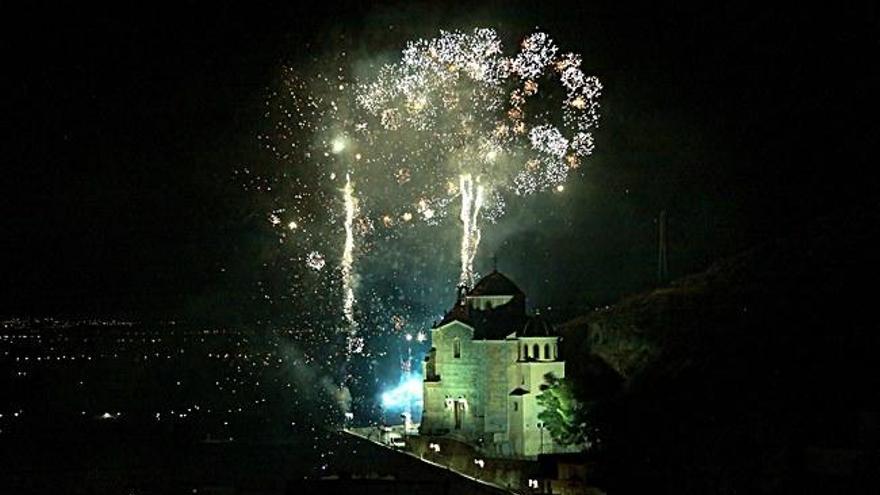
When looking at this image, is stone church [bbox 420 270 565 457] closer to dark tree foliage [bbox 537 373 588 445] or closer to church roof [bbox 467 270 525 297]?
church roof [bbox 467 270 525 297]

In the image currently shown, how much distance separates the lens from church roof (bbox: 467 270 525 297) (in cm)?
3425

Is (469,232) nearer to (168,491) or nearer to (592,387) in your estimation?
(592,387)

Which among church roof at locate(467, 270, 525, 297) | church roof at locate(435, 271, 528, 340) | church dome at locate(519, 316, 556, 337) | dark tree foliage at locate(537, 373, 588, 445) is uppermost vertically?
church roof at locate(467, 270, 525, 297)

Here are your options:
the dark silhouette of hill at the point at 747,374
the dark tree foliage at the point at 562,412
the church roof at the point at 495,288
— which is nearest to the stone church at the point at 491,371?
the church roof at the point at 495,288

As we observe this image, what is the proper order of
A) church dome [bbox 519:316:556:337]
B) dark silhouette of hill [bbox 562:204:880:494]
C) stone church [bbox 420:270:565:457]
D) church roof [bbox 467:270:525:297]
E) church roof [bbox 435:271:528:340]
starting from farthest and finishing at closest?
1. church roof [bbox 467:270:525:297]
2. church roof [bbox 435:271:528:340]
3. church dome [bbox 519:316:556:337]
4. stone church [bbox 420:270:565:457]
5. dark silhouette of hill [bbox 562:204:880:494]

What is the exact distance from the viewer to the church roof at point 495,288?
3425cm

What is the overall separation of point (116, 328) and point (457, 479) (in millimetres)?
145573

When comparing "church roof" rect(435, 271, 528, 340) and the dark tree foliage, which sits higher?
"church roof" rect(435, 271, 528, 340)

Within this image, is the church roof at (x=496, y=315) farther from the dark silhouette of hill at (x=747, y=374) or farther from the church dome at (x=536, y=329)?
the dark silhouette of hill at (x=747, y=374)

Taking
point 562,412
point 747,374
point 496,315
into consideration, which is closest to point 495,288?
point 496,315

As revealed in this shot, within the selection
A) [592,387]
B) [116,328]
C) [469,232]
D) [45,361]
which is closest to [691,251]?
[469,232]

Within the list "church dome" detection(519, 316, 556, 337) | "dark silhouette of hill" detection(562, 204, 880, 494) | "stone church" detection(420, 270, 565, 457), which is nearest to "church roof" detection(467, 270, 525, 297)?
"stone church" detection(420, 270, 565, 457)

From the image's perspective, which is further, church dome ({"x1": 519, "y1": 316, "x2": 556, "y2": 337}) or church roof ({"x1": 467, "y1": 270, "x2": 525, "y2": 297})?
church roof ({"x1": 467, "y1": 270, "x2": 525, "y2": 297})

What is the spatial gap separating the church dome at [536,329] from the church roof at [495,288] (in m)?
2.11
